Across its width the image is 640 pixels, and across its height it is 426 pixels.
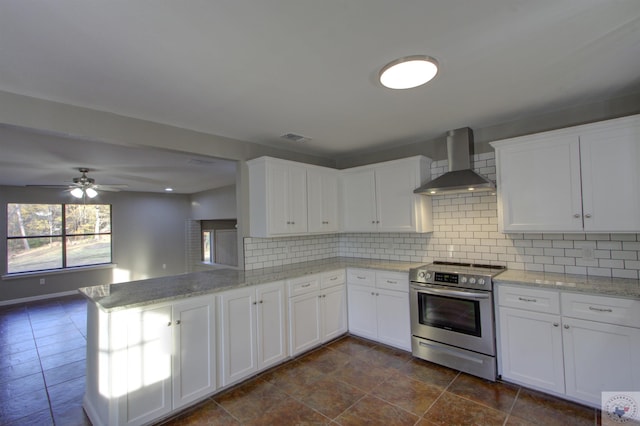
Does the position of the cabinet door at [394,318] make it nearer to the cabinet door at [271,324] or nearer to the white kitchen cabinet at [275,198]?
the cabinet door at [271,324]

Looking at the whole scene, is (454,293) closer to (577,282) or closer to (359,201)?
(577,282)

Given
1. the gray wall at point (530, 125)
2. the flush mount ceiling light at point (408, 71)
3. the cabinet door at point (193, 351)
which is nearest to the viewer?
the flush mount ceiling light at point (408, 71)

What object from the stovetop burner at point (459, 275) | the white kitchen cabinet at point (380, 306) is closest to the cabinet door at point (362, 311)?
the white kitchen cabinet at point (380, 306)

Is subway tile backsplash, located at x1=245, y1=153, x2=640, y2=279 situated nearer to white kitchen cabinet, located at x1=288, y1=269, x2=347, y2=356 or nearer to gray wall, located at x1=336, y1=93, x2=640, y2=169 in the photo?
gray wall, located at x1=336, y1=93, x2=640, y2=169

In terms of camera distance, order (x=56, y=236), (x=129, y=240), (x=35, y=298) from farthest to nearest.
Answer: (x=129, y=240), (x=56, y=236), (x=35, y=298)

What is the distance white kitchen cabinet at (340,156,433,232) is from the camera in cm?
353

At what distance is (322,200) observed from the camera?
157 inches

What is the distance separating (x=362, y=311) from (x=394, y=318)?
0.44 meters

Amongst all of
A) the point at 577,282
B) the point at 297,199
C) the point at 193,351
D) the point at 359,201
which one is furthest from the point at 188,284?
the point at 577,282

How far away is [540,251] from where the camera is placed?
2926mm

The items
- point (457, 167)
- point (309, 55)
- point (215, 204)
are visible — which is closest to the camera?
point (309, 55)

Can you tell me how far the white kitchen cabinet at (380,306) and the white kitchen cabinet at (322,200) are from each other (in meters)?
0.70

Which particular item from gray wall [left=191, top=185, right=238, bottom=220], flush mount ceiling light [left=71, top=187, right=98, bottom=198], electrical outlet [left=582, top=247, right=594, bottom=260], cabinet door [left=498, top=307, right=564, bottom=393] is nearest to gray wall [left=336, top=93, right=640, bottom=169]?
electrical outlet [left=582, top=247, right=594, bottom=260]

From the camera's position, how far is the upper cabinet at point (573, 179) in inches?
90.4
